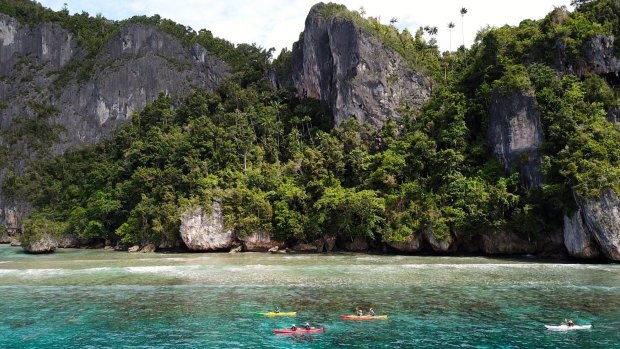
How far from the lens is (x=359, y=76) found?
6938 centimetres

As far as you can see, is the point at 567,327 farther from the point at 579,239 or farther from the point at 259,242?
the point at 259,242

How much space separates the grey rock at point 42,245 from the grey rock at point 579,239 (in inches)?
1914

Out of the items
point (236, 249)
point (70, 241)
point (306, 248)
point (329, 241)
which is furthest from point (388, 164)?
point (70, 241)

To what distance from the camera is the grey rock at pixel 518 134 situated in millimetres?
46781

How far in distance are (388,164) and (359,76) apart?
65.6ft

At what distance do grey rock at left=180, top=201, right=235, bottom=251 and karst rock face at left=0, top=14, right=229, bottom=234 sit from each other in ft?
168

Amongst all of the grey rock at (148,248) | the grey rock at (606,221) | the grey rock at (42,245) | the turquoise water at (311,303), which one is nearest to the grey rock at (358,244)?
the turquoise water at (311,303)

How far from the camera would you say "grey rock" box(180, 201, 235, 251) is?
171 feet

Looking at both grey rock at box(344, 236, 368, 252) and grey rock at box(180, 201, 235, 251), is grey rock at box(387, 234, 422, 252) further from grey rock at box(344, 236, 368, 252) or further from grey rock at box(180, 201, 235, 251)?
grey rock at box(180, 201, 235, 251)

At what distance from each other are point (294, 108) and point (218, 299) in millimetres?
52693

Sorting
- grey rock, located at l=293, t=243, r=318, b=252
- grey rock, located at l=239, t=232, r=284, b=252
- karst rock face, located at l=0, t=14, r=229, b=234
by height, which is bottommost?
grey rock, located at l=293, t=243, r=318, b=252

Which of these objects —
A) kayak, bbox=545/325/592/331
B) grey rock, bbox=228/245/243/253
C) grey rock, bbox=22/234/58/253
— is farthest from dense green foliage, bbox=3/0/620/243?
kayak, bbox=545/325/592/331

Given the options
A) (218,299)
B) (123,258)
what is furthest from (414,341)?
(123,258)

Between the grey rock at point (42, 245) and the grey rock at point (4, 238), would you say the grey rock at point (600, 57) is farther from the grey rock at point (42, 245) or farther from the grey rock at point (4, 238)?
the grey rock at point (4, 238)
